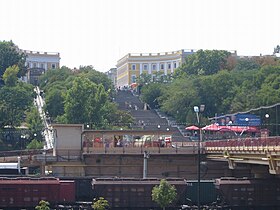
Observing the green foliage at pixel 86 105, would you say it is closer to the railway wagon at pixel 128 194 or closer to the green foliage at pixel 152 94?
the green foliage at pixel 152 94

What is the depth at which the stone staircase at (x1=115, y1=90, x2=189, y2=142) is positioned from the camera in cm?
10525

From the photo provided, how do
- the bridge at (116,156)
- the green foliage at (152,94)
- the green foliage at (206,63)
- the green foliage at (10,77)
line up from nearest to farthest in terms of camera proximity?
the bridge at (116,156), the green foliage at (10,77), the green foliage at (152,94), the green foliage at (206,63)

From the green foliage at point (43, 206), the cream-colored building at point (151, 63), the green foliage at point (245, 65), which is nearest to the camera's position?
the green foliage at point (43, 206)

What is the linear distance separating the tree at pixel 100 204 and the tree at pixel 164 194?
3.35m

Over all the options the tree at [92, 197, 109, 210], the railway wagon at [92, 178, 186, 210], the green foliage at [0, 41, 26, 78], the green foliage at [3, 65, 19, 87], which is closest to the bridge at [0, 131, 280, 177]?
the railway wagon at [92, 178, 186, 210]

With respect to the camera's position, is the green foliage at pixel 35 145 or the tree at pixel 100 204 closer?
the tree at pixel 100 204

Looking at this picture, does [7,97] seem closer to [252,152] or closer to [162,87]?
[162,87]

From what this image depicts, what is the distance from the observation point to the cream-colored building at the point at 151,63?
17838 cm

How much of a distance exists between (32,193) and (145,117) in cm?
6219

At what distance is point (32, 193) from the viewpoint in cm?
5684

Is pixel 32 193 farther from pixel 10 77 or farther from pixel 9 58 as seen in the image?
pixel 9 58

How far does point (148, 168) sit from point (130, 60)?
374 ft

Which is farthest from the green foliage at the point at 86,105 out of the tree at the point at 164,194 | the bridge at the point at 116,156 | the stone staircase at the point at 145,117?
the tree at the point at 164,194

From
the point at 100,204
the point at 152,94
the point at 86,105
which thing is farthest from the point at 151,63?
the point at 100,204
